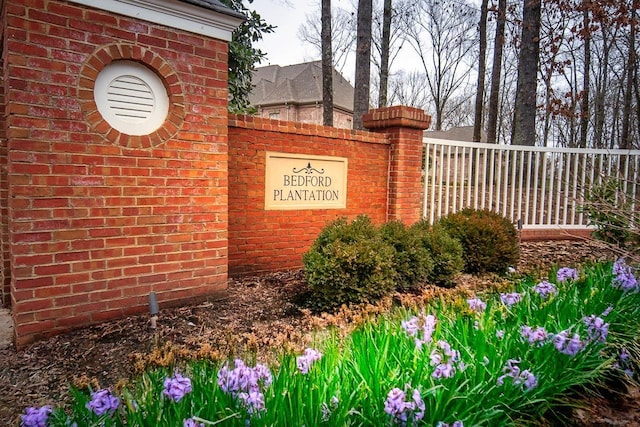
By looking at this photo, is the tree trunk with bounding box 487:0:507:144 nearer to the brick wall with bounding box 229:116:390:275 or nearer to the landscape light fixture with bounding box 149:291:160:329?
the brick wall with bounding box 229:116:390:275

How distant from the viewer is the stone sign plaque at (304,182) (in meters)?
4.98

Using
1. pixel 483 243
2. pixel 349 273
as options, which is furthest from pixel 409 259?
pixel 483 243

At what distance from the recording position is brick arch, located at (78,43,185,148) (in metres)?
3.25

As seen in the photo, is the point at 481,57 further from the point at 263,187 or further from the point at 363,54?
the point at 263,187

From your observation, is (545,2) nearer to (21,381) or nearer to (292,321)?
(292,321)

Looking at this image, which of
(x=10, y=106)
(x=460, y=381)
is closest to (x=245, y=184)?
(x=10, y=106)

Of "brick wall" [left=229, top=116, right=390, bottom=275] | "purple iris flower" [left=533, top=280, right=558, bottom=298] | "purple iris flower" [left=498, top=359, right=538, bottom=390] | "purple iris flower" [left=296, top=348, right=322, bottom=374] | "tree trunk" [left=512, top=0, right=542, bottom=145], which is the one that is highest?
"tree trunk" [left=512, top=0, right=542, bottom=145]

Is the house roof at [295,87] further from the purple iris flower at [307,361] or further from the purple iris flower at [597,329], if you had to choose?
the purple iris flower at [307,361]

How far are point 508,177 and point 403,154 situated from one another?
10.2 feet

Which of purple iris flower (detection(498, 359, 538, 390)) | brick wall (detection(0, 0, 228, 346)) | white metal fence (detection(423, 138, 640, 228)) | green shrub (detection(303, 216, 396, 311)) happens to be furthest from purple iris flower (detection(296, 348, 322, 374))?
white metal fence (detection(423, 138, 640, 228))

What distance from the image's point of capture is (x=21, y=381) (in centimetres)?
262

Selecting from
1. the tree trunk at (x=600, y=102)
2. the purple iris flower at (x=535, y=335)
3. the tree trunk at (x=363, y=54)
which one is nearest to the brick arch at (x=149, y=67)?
the purple iris flower at (x=535, y=335)

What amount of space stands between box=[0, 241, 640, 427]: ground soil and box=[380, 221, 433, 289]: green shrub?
1.01 ft

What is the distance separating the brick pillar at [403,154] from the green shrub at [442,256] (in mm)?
1367
